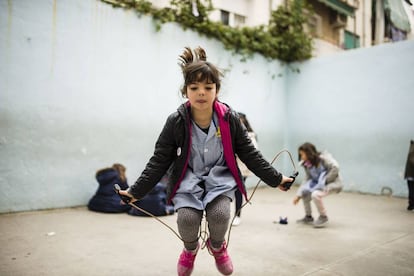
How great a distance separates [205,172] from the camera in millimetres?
2221

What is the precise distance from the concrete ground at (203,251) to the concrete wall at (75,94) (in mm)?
649

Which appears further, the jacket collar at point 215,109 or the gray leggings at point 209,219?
the jacket collar at point 215,109

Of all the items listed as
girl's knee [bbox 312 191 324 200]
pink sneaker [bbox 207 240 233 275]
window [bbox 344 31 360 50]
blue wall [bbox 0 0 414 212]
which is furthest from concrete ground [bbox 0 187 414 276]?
window [bbox 344 31 360 50]

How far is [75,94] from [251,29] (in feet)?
16.0

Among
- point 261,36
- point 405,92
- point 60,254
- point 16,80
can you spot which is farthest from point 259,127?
point 60,254

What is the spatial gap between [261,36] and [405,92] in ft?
12.0

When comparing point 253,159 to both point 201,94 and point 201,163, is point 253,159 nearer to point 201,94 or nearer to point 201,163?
point 201,163

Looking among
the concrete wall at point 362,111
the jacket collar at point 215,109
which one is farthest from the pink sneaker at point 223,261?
the concrete wall at point 362,111

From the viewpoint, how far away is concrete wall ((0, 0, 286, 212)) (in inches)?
198

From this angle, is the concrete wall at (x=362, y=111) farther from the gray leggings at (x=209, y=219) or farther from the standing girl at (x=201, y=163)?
the gray leggings at (x=209, y=219)

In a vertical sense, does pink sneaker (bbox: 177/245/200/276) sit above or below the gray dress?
below

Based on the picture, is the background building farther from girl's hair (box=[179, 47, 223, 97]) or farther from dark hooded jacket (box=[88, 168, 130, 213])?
girl's hair (box=[179, 47, 223, 97])

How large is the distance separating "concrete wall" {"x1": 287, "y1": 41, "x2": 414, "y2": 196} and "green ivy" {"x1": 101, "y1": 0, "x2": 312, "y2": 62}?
0.66 meters

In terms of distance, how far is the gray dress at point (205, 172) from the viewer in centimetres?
217
